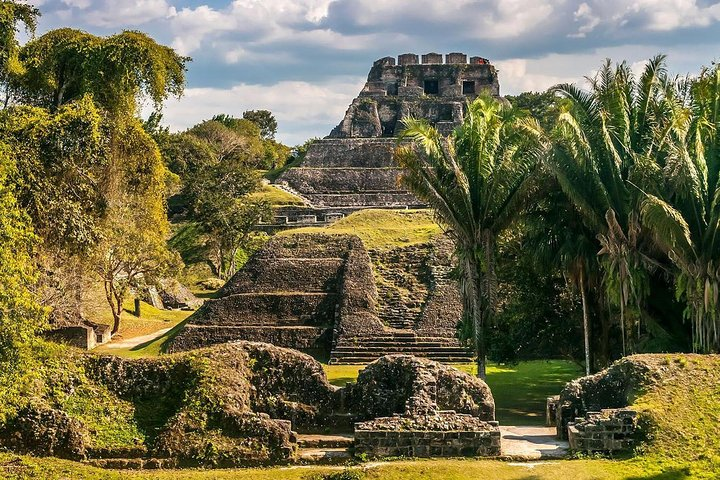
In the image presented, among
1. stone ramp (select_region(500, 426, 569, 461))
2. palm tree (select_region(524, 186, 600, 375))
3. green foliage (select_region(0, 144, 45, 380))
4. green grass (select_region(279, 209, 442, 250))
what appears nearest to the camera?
green foliage (select_region(0, 144, 45, 380))

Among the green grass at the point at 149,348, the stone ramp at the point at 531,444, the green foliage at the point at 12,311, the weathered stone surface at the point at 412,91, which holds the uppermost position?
the weathered stone surface at the point at 412,91

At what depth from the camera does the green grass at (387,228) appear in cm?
3309

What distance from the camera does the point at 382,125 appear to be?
55.0 metres

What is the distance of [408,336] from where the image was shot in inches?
1070

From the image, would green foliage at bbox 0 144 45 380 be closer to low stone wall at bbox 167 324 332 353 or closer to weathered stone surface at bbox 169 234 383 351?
low stone wall at bbox 167 324 332 353

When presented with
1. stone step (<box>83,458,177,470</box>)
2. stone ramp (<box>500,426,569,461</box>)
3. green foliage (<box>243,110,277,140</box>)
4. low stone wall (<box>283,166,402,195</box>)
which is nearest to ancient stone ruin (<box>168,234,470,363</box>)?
stone ramp (<box>500,426,569,461</box>)

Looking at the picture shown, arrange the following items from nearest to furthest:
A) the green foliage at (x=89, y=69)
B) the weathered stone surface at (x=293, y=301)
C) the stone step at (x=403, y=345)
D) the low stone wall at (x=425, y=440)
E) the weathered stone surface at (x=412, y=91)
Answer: the low stone wall at (x=425, y=440) → the green foliage at (x=89, y=69) → the stone step at (x=403, y=345) → the weathered stone surface at (x=293, y=301) → the weathered stone surface at (x=412, y=91)

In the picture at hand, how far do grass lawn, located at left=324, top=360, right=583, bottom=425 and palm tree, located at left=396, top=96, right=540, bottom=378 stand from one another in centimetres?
135

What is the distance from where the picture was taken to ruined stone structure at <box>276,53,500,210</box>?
49.2 m

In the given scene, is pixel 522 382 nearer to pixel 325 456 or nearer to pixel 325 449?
pixel 325 449

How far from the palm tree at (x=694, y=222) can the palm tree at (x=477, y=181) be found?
3051 mm

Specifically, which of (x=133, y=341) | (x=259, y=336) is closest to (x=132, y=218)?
(x=133, y=341)

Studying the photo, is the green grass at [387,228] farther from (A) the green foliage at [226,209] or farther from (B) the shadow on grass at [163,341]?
(A) the green foliage at [226,209]

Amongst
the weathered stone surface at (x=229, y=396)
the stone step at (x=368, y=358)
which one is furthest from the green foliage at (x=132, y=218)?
the weathered stone surface at (x=229, y=396)
